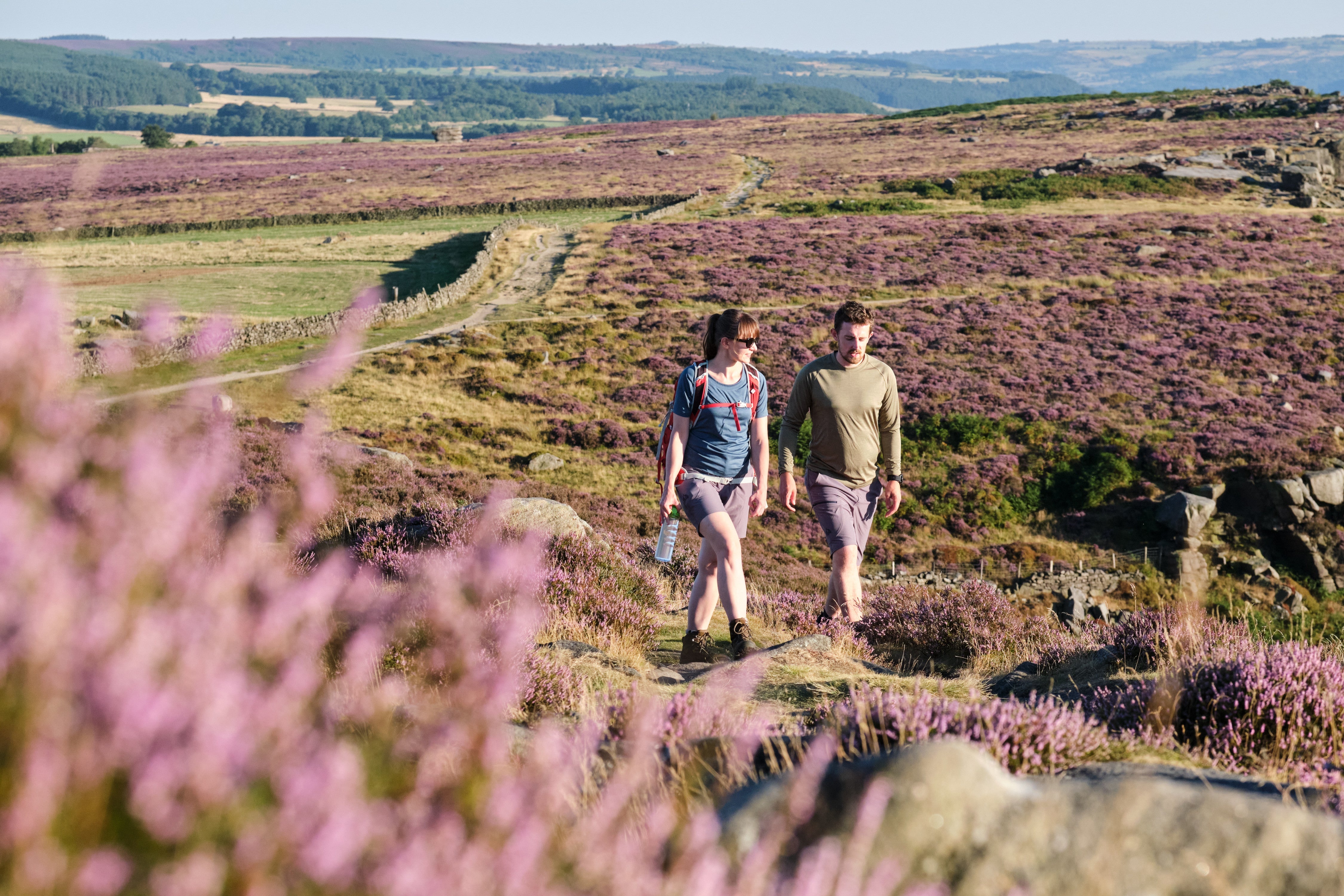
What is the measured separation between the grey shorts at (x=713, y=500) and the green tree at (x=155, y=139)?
141 meters

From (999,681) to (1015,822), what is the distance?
4592mm

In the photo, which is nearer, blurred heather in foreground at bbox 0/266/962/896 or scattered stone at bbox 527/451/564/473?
blurred heather in foreground at bbox 0/266/962/896

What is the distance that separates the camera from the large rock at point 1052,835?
7.19ft

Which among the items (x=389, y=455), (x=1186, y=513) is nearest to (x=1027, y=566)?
(x=1186, y=513)

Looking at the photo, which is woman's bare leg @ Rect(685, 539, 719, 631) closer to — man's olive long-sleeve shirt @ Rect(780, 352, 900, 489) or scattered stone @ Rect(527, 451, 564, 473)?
man's olive long-sleeve shirt @ Rect(780, 352, 900, 489)

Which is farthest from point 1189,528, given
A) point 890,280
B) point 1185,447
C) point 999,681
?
point 890,280

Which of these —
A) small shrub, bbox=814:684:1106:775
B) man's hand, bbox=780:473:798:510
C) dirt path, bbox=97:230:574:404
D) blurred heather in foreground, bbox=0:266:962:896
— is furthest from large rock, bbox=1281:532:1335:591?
dirt path, bbox=97:230:574:404

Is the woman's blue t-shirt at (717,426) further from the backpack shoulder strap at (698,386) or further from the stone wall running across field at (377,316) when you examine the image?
the stone wall running across field at (377,316)

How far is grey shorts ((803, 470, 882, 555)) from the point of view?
709 cm

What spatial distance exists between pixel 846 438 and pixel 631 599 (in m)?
Result: 2.40

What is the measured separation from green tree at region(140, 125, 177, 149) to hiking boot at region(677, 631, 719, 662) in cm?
14084

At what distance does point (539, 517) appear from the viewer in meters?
8.85

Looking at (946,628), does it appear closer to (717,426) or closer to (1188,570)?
(717,426)

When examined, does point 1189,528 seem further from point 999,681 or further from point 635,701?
point 635,701
